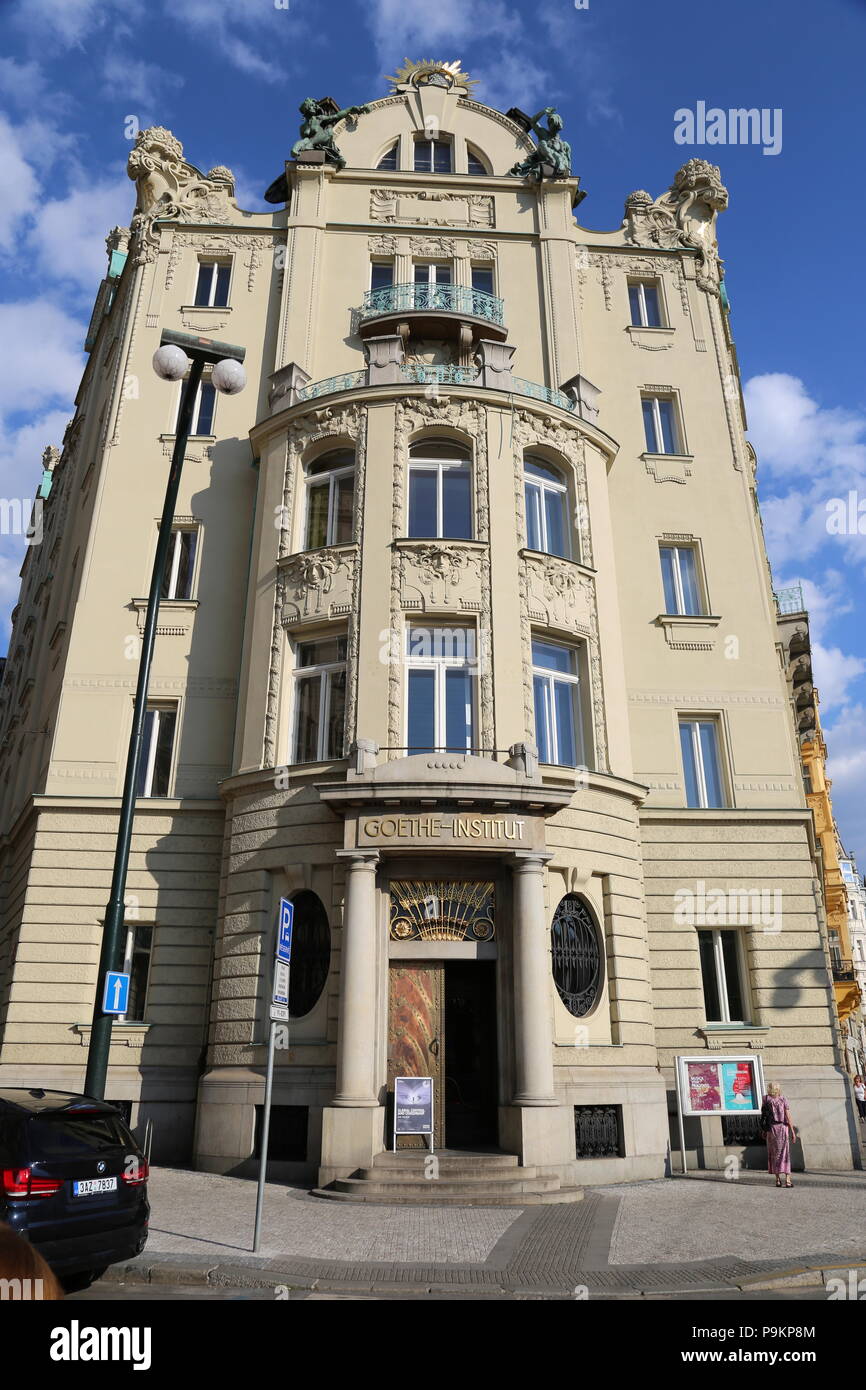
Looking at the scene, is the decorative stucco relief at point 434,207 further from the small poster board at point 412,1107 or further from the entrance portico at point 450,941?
the small poster board at point 412,1107

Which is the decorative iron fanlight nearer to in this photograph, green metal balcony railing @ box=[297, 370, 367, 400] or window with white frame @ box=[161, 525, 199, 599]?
window with white frame @ box=[161, 525, 199, 599]

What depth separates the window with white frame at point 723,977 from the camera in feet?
62.5

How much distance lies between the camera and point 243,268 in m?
25.1

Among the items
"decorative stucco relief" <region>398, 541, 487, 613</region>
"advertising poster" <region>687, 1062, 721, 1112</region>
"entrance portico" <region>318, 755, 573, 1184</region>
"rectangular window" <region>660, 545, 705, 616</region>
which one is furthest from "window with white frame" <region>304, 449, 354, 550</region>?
"advertising poster" <region>687, 1062, 721, 1112</region>

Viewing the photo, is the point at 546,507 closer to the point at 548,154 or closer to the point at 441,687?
the point at 441,687

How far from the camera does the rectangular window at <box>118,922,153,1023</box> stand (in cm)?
1855

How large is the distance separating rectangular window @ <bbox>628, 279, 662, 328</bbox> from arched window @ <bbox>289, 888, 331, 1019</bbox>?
1825cm

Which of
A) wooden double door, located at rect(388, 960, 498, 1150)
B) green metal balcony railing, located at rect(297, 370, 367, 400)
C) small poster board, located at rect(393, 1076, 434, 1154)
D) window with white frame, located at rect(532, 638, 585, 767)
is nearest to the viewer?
small poster board, located at rect(393, 1076, 434, 1154)

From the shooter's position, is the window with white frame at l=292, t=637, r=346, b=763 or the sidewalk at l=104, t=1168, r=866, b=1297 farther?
the window with white frame at l=292, t=637, r=346, b=763

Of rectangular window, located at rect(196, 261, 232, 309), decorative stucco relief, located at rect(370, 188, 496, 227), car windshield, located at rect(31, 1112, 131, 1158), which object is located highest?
decorative stucco relief, located at rect(370, 188, 496, 227)

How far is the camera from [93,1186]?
Result: 820 centimetres

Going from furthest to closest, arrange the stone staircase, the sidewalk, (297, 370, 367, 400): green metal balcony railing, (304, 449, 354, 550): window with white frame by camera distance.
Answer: (297, 370, 367, 400): green metal balcony railing
(304, 449, 354, 550): window with white frame
the stone staircase
the sidewalk

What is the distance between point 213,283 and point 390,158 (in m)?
6.85

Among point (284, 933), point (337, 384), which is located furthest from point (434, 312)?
point (284, 933)
